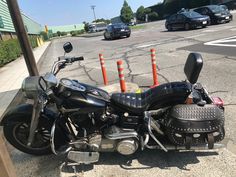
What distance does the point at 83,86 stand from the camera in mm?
3031

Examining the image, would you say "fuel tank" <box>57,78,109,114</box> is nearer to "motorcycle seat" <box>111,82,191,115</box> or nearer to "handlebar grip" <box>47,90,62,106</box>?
"handlebar grip" <box>47,90,62,106</box>

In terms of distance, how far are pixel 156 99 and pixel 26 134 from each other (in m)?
1.94

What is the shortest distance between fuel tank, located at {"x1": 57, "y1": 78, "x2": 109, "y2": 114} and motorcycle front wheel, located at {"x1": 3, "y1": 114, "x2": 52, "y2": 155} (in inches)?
23.1

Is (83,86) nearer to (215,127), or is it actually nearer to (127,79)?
(215,127)

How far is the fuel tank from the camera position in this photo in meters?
2.86

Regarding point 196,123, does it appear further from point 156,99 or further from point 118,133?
point 118,133

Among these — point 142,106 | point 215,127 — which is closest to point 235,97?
point 215,127

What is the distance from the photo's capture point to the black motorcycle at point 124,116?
9.20 ft

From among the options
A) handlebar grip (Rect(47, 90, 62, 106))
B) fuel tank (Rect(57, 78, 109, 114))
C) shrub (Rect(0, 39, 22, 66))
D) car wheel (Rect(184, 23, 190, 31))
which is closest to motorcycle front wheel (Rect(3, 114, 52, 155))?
handlebar grip (Rect(47, 90, 62, 106))

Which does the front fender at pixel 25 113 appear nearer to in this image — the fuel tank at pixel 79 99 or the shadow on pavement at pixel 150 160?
the fuel tank at pixel 79 99

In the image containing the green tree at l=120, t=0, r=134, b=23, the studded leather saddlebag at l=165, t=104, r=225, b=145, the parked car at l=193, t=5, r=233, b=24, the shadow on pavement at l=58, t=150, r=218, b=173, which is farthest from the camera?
the green tree at l=120, t=0, r=134, b=23

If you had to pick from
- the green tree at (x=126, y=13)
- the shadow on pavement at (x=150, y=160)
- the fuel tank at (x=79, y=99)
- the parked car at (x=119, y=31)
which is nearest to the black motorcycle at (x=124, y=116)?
the fuel tank at (x=79, y=99)

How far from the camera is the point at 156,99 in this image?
114 inches

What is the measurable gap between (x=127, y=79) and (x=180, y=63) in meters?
2.21
